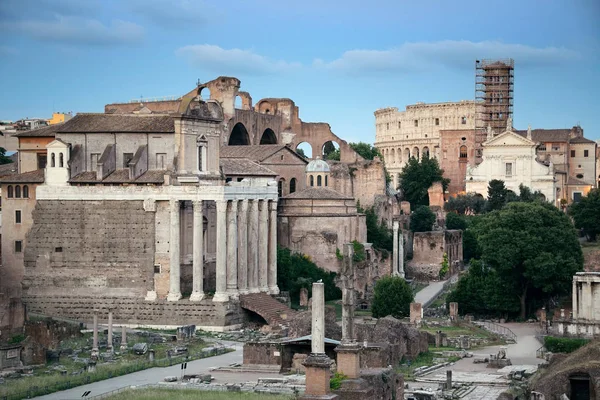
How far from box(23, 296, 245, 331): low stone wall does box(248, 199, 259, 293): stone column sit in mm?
3112

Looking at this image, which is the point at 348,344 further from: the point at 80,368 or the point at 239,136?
the point at 239,136

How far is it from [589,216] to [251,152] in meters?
26.5

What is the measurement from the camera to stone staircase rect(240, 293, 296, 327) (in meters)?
68.6

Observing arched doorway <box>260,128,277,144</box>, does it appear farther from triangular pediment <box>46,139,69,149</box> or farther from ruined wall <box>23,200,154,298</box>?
ruined wall <box>23,200,154,298</box>

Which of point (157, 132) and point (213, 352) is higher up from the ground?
point (157, 132)

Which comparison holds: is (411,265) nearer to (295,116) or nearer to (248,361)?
(295,116)

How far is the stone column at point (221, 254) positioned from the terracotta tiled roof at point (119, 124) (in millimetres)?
4692

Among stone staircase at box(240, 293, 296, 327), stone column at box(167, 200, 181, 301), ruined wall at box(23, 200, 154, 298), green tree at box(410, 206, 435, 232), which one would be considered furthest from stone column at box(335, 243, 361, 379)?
green tree at box(410, 206, 435, 232)

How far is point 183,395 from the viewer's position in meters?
47.3

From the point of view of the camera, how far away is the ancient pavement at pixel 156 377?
49.4 meters

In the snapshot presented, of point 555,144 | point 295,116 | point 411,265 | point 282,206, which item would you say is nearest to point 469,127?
point 555,144

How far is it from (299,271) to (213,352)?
62.2 feet

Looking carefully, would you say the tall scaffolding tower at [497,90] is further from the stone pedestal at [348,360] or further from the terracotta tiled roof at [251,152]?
the stone pedestal at [348,360]

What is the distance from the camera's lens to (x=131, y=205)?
69.1m
